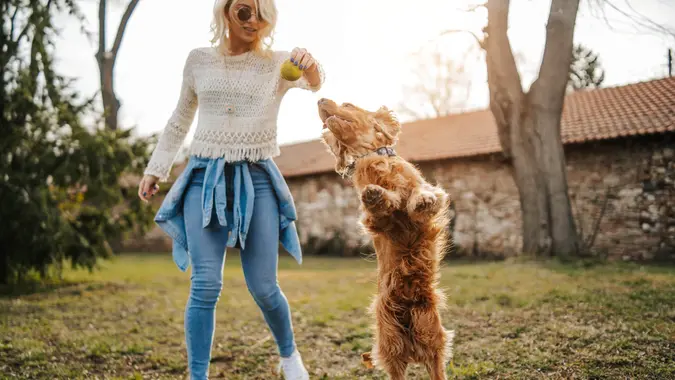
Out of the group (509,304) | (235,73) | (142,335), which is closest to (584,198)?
(509,304)

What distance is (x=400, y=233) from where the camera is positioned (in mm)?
2629

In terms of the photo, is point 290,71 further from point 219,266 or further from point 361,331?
point 361,331

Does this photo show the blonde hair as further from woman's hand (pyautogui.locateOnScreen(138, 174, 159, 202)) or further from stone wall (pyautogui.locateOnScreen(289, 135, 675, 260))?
stone wall (pyautogui.locateOnScreen(289, 135, 675, 260))

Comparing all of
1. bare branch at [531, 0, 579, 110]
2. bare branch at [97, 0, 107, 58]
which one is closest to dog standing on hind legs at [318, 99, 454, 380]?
bare branch at [531, 0, 579, 110]

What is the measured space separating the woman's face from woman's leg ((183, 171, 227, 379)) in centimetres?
95

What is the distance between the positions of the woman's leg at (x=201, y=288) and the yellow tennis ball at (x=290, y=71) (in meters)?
0.81

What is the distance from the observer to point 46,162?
29.1ft

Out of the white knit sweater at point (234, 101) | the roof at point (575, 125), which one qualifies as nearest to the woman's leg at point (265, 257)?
the white knit sweater at point (234, 101)

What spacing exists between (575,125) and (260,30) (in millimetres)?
13426

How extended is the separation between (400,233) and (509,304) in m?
3.59

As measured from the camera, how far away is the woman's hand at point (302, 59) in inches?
117

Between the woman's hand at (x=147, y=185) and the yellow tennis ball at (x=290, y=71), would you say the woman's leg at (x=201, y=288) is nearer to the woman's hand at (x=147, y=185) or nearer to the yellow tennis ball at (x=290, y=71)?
the woman's hand at (x=147, y=185)

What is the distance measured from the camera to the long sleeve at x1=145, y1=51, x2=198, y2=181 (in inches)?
125

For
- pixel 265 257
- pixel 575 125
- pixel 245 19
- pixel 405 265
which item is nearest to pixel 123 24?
pixel 575 125
